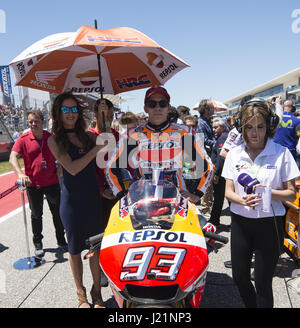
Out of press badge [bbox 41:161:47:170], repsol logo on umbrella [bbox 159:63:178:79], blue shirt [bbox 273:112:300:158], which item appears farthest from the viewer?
blue shirt [bbox 273:112:300:158]

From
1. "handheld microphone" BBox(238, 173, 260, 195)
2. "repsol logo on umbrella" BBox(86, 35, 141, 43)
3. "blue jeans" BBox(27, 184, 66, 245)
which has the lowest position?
"blue jeans" BBox(27, 184, 66, 245)

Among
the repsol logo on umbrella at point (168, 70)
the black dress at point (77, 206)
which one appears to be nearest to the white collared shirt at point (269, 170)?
the black dress at point (77, 206)

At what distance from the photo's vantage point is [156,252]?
1708 millimetres

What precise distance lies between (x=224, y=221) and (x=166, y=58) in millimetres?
3377

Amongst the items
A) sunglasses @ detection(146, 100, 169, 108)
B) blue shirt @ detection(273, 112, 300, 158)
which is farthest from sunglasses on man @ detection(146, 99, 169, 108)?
blue shirt @ detection(273, 112, 300, 158)

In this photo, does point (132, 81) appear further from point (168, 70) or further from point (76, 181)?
point (76, 181)

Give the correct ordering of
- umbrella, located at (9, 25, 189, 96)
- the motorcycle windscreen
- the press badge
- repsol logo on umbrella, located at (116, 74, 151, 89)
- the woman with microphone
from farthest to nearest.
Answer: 1. the press badge
2. repsol logo on umbrella, located at (116, 74, 151, 89)
3. umbrella, located at (9, 25, 189, 96)
4. the woman with microphone
5. the motorcycle windscreen

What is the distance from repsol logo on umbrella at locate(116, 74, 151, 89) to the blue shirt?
2.61 metres

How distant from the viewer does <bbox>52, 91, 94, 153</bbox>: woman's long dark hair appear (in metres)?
2.69

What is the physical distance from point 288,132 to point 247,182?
356cm

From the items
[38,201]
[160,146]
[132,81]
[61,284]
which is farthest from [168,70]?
[61,284]

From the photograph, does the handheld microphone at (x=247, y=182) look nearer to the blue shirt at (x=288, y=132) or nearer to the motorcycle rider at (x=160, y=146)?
the motorcycle rider at (x=160, y=146)

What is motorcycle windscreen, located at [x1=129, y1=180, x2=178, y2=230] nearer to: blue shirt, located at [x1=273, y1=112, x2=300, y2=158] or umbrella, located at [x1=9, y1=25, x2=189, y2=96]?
umbrella, located at [x1=9, y1=25, x2=189, y2=96]
